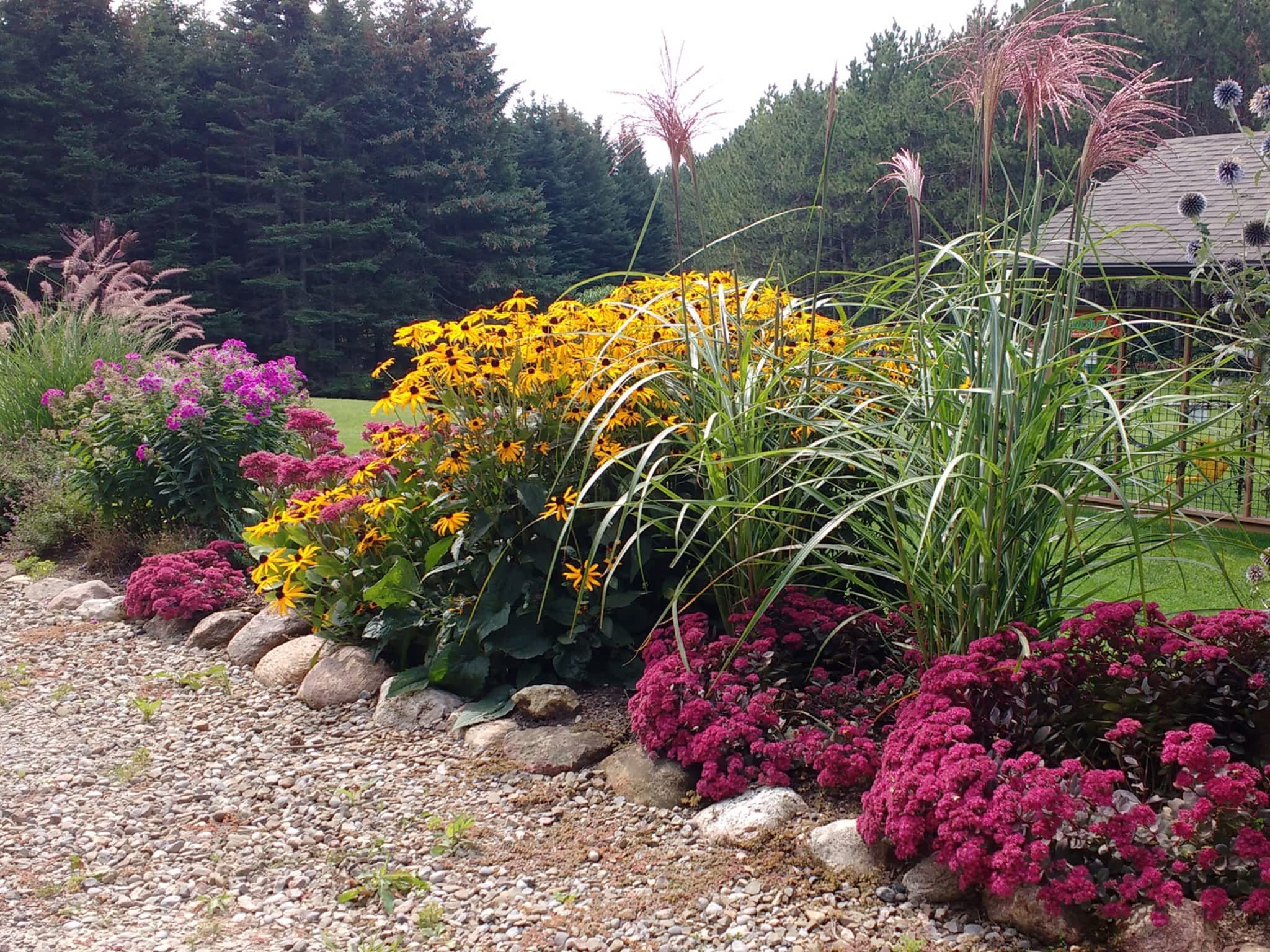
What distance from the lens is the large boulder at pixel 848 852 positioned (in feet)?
6.70

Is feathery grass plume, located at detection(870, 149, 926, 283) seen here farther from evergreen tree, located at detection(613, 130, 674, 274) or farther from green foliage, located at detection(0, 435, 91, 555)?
evergreen tree, located at detection(613, 130, 674, 274)

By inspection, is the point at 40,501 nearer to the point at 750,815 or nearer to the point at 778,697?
the point at 778,697

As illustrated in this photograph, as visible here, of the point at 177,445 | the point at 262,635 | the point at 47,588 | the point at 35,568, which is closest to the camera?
the point at 262,635

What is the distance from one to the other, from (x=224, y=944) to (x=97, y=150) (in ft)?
72.6

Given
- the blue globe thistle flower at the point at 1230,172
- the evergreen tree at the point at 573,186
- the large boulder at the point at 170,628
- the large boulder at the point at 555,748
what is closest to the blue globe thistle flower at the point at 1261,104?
the blue globe thistle flower at the point at 1230,172

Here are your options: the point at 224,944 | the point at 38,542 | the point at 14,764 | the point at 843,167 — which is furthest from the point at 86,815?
the point at 843,167

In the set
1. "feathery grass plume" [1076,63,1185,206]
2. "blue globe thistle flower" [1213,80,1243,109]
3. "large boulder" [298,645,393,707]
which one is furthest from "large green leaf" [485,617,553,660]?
"blue globe thistle flower" [1213,80,1243,109]

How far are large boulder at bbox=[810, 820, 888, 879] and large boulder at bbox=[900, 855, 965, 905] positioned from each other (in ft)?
0.25

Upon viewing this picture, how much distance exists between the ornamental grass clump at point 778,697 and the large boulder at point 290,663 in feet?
4.66

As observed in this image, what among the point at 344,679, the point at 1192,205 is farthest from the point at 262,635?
the point at 1192,205

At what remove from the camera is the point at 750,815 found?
2273 millimetres

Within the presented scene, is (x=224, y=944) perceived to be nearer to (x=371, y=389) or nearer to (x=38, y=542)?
(x=38, y=542)

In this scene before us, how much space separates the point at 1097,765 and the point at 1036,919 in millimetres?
504

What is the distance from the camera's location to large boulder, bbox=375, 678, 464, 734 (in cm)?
308
